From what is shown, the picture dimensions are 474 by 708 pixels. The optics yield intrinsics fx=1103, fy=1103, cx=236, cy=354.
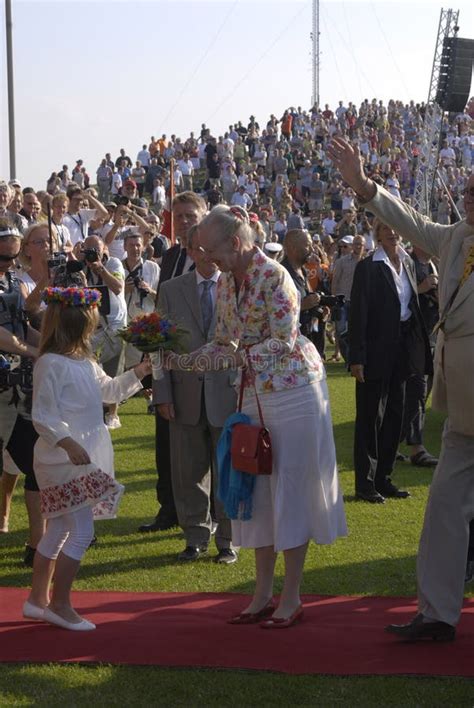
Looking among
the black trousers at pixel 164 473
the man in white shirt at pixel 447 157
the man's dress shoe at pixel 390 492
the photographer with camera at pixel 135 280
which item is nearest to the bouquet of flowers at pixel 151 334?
the black trousers at pixel 164 473

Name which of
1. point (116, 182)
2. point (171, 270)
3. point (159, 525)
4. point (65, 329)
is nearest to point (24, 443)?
point (65, 329)

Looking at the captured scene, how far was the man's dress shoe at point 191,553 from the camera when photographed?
7.15 metres

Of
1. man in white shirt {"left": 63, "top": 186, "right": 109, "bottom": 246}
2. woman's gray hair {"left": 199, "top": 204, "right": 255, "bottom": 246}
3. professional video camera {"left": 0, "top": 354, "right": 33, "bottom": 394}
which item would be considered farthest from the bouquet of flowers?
man in white shirt {"left": 63, "top": 186, "right": 109, "bottom": 246}

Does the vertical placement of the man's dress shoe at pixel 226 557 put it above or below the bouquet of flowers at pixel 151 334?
below

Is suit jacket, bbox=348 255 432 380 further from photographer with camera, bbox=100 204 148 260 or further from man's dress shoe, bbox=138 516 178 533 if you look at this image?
photographer with camera, bbox=100 204 148 260

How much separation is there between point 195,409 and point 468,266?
2399 millimetres

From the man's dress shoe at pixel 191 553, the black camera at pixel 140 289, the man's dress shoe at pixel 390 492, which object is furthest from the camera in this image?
the black camera at pixel 140 289

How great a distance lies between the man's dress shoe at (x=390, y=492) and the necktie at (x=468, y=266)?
3.90m

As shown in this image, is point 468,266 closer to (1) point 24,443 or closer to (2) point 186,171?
(1) point 24,443

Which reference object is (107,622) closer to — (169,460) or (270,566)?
(270,566)

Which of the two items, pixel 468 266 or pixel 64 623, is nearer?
pixel 468 266

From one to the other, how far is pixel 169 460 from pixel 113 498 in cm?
247

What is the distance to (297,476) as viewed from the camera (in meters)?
5.71

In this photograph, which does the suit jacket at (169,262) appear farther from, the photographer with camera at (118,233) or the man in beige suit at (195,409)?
the photographer with camera at (118,233)
